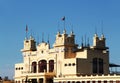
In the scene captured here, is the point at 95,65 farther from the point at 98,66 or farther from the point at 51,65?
the point at 51,65

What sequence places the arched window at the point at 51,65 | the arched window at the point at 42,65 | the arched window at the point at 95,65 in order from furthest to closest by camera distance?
1. the arched window at the point at 42,65
2. the arched window at the point at 51,65
3. the arched window at the point at 95,65

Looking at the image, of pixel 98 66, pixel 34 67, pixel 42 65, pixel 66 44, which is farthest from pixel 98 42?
pixel 34 67

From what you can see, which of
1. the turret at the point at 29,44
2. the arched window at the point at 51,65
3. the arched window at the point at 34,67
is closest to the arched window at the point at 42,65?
the arched window at the point at 51,65

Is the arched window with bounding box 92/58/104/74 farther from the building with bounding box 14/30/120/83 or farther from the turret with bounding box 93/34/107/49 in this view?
the turret with bounding box 93/34/107/49

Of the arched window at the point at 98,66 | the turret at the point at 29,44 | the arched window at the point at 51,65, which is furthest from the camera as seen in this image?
the turret at the point at 29,44

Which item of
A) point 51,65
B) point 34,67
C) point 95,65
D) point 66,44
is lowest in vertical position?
point 34,67

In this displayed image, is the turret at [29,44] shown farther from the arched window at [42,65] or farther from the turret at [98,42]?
the turret at [98,42]

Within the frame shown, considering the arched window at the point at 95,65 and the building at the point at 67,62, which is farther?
the arched window at the point at 95,65

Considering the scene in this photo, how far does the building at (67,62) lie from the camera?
317ft

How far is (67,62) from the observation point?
99.0 metres

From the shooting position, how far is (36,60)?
109375mm

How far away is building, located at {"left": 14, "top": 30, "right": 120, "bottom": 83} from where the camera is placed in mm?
96688

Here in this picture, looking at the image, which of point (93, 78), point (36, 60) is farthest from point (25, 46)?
point (93, 78)

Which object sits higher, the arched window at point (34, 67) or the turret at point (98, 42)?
the turret at point (98, 42)
